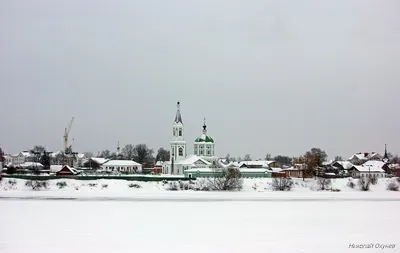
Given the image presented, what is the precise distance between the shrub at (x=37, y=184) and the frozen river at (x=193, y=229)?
36247 mm

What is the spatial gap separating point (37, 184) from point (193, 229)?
53.0m

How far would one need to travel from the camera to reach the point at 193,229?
25406mm

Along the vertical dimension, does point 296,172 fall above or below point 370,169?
below

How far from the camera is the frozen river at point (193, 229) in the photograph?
20.3 metres

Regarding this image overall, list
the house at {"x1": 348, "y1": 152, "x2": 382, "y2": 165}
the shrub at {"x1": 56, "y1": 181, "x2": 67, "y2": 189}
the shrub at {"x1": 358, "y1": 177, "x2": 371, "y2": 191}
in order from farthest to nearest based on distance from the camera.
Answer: the house at {"x1": 348, "y1": 152, "x2": 382, "y2": 165} < the shrub at {"x1": 56, "y1": 181, "x2": 67, "y2": 189} < the shrub at {"x1": 358, "y1": 177, "x2": 371, "y2": 191}

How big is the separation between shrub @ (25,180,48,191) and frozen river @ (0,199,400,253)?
36.2 m

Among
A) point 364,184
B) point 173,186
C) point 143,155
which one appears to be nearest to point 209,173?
point 173,186

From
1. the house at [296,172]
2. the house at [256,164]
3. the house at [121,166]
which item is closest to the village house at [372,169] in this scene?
the house at [296,172]

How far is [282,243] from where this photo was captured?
69.2 ft

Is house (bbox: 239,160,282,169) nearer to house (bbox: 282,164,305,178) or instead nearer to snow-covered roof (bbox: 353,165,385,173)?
house (bbox: 282,164,305,178)

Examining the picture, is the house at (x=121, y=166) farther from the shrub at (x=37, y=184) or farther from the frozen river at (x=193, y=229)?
the frozen river at (x=193, y=229)

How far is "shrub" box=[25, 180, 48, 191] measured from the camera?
236ft

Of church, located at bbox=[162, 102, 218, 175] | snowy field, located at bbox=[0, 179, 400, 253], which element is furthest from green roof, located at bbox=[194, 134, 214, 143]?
snowy field, located at bbox=[0, 179, 400, 253]

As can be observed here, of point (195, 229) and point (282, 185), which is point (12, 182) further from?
point (195, 229)
